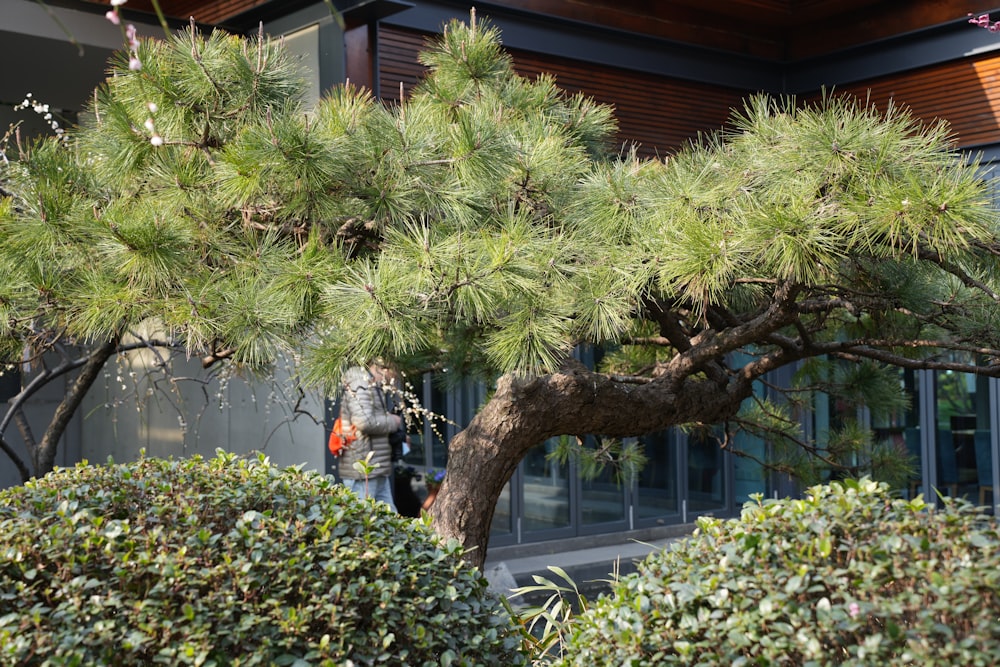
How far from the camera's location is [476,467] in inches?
127

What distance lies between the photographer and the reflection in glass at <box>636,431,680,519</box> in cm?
856

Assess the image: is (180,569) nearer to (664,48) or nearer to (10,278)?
(10,278)

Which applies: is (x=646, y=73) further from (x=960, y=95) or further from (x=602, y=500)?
(x=602, y=500)

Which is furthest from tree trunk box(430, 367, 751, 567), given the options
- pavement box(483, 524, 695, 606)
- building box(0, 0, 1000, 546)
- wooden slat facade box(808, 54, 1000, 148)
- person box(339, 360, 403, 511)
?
wooden slat facade box(808, 54, 1000, 148)

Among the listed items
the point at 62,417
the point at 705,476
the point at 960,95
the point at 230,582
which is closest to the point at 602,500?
the point at 705,476

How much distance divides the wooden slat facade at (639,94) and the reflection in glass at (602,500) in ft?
8.95

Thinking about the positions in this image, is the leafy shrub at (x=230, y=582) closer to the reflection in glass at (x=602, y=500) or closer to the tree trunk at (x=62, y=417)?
the tree trunk at (x=62, y=417)

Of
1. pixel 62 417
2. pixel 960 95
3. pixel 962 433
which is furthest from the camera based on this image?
pixel 962 433

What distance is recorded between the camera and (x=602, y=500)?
8.30m

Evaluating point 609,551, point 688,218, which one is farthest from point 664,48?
point 688,218

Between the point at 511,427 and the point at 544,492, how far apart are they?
4.85 meters

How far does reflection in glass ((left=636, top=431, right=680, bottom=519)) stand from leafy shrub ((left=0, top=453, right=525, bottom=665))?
650 cm

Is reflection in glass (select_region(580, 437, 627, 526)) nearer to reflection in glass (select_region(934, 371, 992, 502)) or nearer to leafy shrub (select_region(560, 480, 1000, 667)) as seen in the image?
reflection in glass (select_region(934, 371, 992, 502))

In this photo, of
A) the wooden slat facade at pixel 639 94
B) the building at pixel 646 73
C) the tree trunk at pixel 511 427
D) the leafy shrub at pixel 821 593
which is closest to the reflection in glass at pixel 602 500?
the building at pixel 646 73
